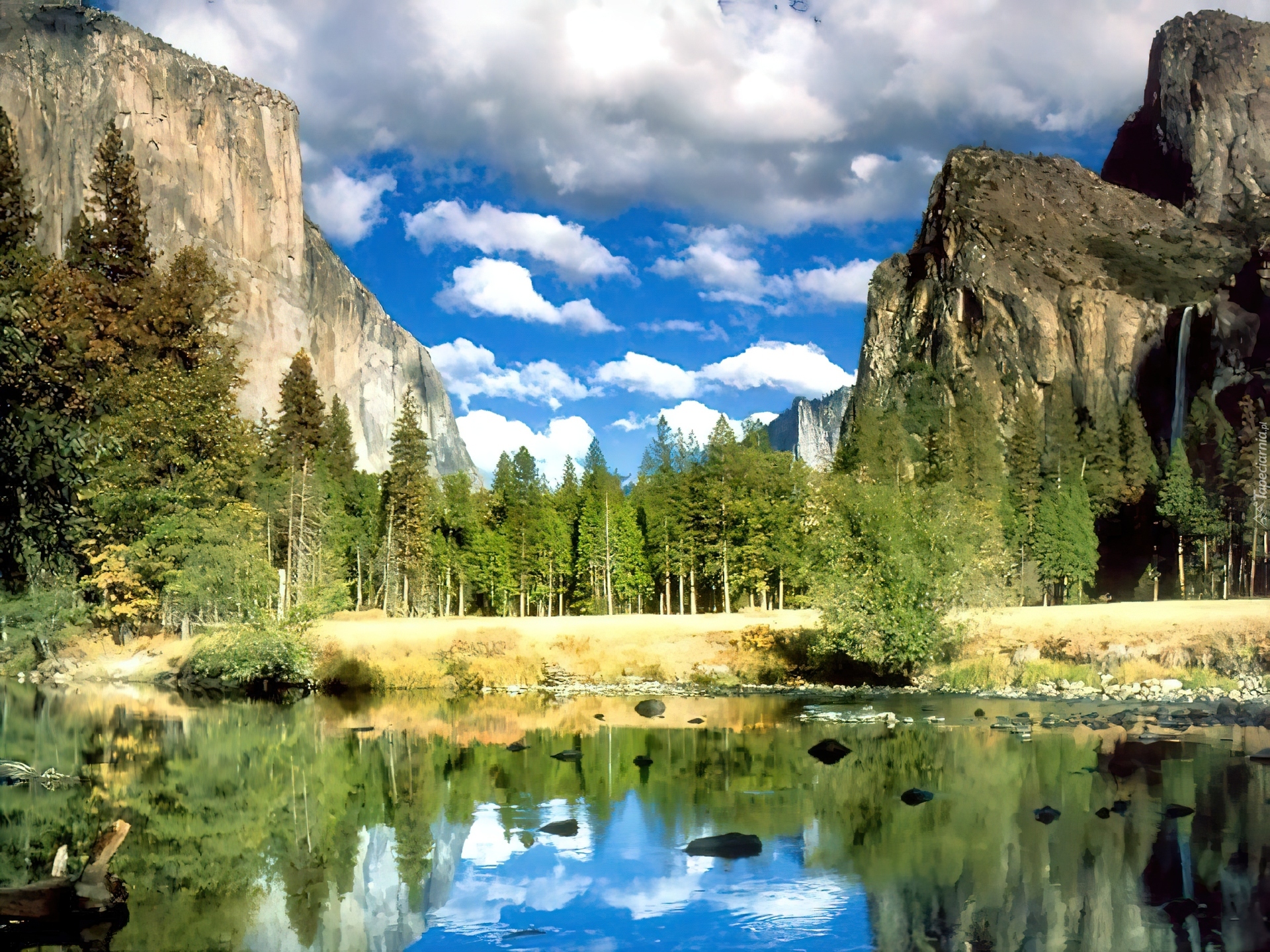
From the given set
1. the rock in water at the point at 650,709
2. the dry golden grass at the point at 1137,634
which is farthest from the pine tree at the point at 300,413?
the dry golden grass at the point at 1137,634

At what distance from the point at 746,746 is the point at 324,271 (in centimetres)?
19071

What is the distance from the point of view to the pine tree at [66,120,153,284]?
174 feet

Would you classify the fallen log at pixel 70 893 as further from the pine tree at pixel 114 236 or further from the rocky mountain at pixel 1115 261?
the rocky mountain at pixel 1115 261

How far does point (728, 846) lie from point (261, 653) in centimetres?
2919

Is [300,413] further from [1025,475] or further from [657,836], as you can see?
[657,836]

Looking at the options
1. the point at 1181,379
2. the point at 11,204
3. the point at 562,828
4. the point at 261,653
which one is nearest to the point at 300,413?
the point at 11,204

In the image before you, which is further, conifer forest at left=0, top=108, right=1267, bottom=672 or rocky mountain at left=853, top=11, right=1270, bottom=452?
rocky mountain at left=853, top=11, right=1270, bottom=452

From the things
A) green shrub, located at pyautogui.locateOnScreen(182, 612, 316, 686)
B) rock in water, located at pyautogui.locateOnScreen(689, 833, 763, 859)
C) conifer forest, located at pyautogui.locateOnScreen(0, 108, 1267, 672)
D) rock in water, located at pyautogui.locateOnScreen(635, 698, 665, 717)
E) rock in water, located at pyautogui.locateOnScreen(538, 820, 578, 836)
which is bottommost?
rock in water, located at pyautogui.locateOnScreen(538, 820, 578, 836)

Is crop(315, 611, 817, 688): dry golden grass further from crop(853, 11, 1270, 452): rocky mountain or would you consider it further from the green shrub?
crop(853, 11, 1270, 452): rocky mountain

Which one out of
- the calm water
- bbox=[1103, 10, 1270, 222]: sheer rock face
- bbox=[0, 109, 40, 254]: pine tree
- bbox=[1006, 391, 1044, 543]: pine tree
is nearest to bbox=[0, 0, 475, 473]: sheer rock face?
bbox=[0, 109, 40, 254]: pine tree

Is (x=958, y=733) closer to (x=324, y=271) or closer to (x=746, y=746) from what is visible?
(x=746, y=746)

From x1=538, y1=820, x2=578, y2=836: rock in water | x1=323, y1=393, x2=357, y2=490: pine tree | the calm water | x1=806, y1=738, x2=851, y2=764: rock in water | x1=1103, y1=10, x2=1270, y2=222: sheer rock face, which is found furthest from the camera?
x1=1103, y1=10, x2=1270, y2=222: sheer rock face

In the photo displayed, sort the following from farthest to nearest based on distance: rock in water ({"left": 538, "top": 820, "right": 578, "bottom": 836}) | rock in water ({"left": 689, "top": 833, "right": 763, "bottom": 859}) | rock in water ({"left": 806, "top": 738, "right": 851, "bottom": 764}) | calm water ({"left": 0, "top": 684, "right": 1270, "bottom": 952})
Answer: rock in water ({"left": 806, "top": 738, "right": 851, "bottom": 764})
rock in water ({"left": 538, "top": 820, "right": 578, "bottom": 836})
rock in water ({"left": 689, "top": 833, "right": 763, "bottom": 859})
calm water ({"left": 0, "top": 684, "right": 1270, "bottom": 952})

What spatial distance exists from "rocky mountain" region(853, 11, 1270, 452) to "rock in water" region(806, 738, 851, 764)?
9275cm
